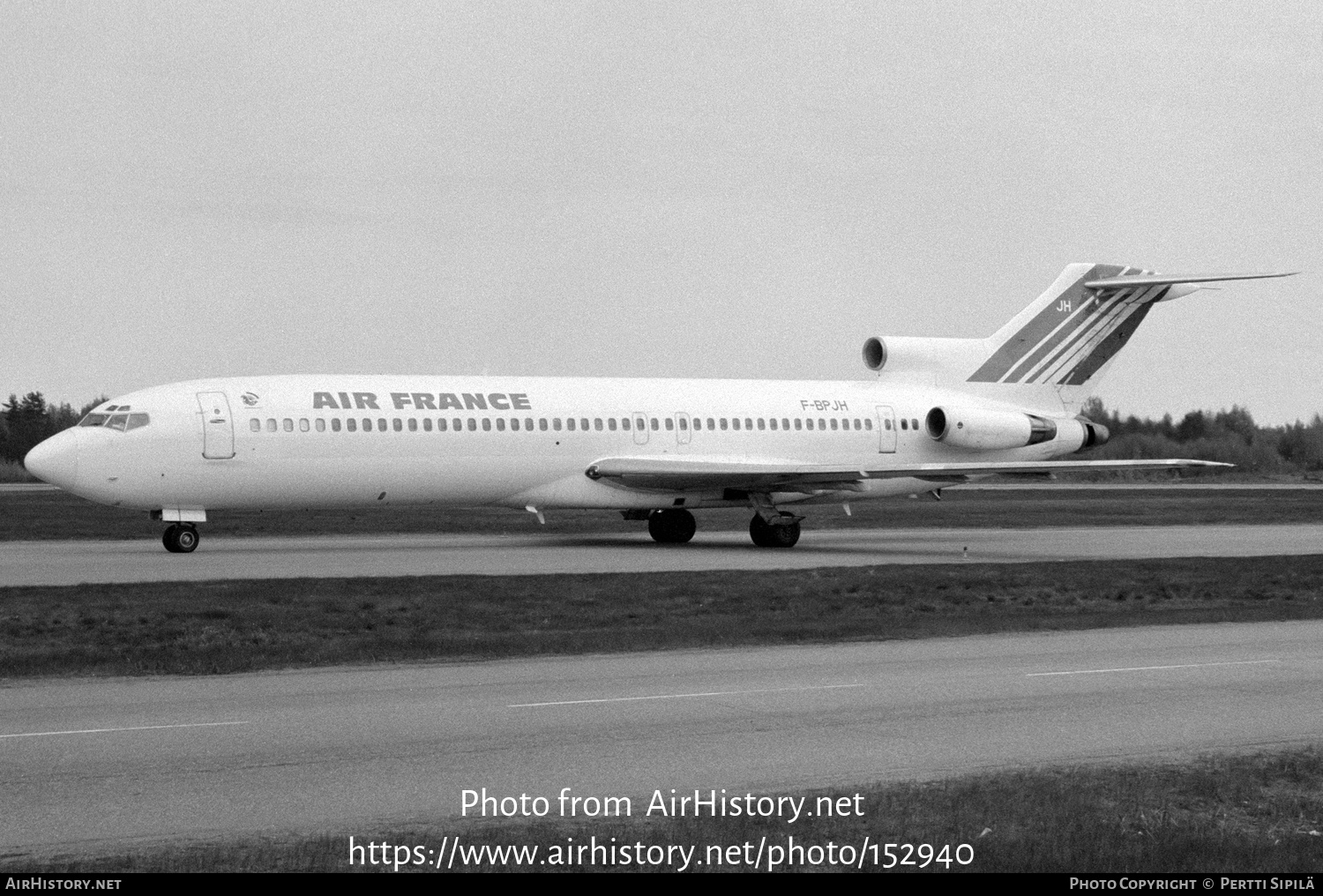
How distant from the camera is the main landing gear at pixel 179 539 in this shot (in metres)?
31.2

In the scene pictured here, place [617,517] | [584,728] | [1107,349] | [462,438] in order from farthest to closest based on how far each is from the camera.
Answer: [617,517], [1107,349], [462,438], [584,728]

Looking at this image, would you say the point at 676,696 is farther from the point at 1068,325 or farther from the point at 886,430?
the point at 1068,325

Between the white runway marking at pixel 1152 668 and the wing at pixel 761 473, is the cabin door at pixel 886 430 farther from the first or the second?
the white runway marking at pixel 1152 668

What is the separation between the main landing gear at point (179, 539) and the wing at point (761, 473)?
833 cm

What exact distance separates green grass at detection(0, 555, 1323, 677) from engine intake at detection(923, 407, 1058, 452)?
11619 mm

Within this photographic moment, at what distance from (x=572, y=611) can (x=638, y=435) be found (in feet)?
49.5

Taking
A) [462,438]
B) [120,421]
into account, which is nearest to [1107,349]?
[462,438]

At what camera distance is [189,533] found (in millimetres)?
31531

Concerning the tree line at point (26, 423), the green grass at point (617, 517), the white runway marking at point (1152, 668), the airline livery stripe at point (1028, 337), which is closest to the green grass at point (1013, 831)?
the white runway marking at point (1152, 668)

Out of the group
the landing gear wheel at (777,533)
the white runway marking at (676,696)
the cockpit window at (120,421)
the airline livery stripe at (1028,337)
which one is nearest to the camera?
the white runway marking at (676,696)

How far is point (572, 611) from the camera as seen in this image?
69.1 feet

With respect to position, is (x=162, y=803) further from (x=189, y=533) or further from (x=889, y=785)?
(x=189, y=533)

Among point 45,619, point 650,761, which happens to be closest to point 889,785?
point 650,761

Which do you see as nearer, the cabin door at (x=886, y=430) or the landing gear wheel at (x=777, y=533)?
the landing gear wheel at (x=777, y=533)
